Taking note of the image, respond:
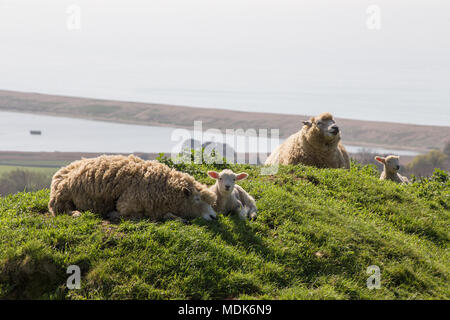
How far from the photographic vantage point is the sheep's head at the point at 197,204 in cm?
779

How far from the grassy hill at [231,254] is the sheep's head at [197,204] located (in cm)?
23

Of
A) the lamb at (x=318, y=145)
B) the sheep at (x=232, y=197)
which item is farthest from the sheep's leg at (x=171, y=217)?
the lamb at (x=318, y=145)

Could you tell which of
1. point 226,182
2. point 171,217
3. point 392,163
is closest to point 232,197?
point 226,182

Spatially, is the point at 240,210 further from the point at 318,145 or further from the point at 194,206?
the point at 318,145

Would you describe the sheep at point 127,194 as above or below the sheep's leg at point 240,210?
above

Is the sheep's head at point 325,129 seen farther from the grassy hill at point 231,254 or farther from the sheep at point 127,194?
the sheep at point 127,194

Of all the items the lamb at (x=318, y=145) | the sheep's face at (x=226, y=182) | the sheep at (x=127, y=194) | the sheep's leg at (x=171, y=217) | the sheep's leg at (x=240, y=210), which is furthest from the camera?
the lamb at (x=318, y=145)

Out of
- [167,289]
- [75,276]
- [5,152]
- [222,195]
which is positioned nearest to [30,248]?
[75,276]

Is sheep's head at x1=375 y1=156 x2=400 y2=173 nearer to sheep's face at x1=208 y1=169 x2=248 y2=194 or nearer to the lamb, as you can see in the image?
the lamb

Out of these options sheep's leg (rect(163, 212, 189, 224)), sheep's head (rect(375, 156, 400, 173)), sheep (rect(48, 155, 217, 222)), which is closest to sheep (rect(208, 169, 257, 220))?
sheep (rect(48, 155, 217, 222))

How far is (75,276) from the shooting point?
6.18 metres

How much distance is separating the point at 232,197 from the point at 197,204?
26.6 inches

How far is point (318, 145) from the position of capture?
494 inches

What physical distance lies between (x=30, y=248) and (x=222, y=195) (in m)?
3.19
